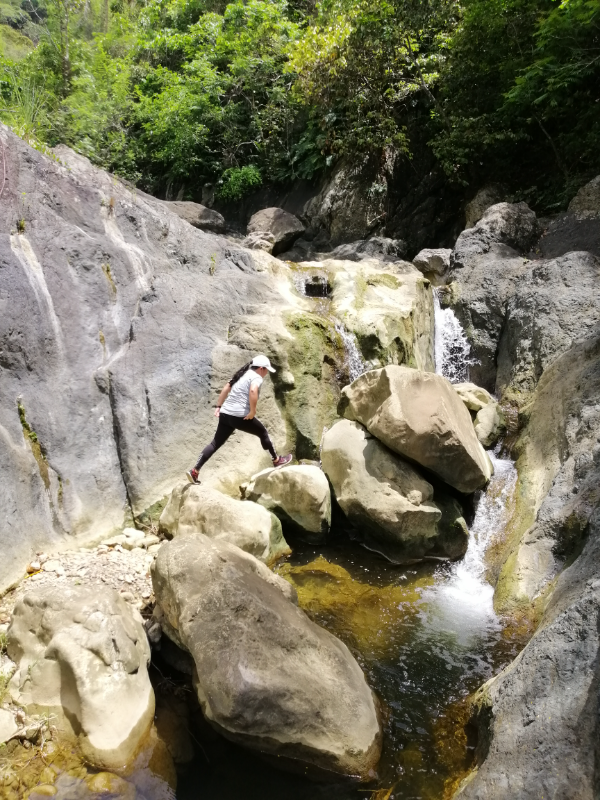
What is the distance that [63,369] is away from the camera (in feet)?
20.7

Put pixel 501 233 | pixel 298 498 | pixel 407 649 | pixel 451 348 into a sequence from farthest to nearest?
pixel 501 233, pixel 451 348, pixel 298 498, pixel 407 649

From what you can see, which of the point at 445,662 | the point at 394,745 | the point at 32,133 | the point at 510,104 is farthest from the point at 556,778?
the point at 510,104

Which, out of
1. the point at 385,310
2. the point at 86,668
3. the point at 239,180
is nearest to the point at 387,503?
the point at 86,668

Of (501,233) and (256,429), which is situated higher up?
(501,233)

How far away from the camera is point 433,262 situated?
12.0 metres

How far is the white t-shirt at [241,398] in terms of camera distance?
6.36 meters

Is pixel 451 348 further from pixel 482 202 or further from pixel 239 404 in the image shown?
pixel 239 404

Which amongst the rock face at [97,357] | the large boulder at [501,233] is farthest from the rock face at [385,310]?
the rock face at [97,357]

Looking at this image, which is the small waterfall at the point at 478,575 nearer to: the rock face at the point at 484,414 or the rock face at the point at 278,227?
the rock face at the point at 484,414

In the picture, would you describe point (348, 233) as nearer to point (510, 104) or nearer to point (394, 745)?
point (510, 104)

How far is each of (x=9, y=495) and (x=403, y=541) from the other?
175 inches

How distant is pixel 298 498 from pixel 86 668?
3188mm

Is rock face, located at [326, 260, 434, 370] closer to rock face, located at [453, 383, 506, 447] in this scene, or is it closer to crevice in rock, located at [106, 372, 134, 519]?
rock face, located at [453, 383, 506, 447]

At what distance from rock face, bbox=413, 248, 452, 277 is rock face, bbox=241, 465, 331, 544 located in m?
7.06
